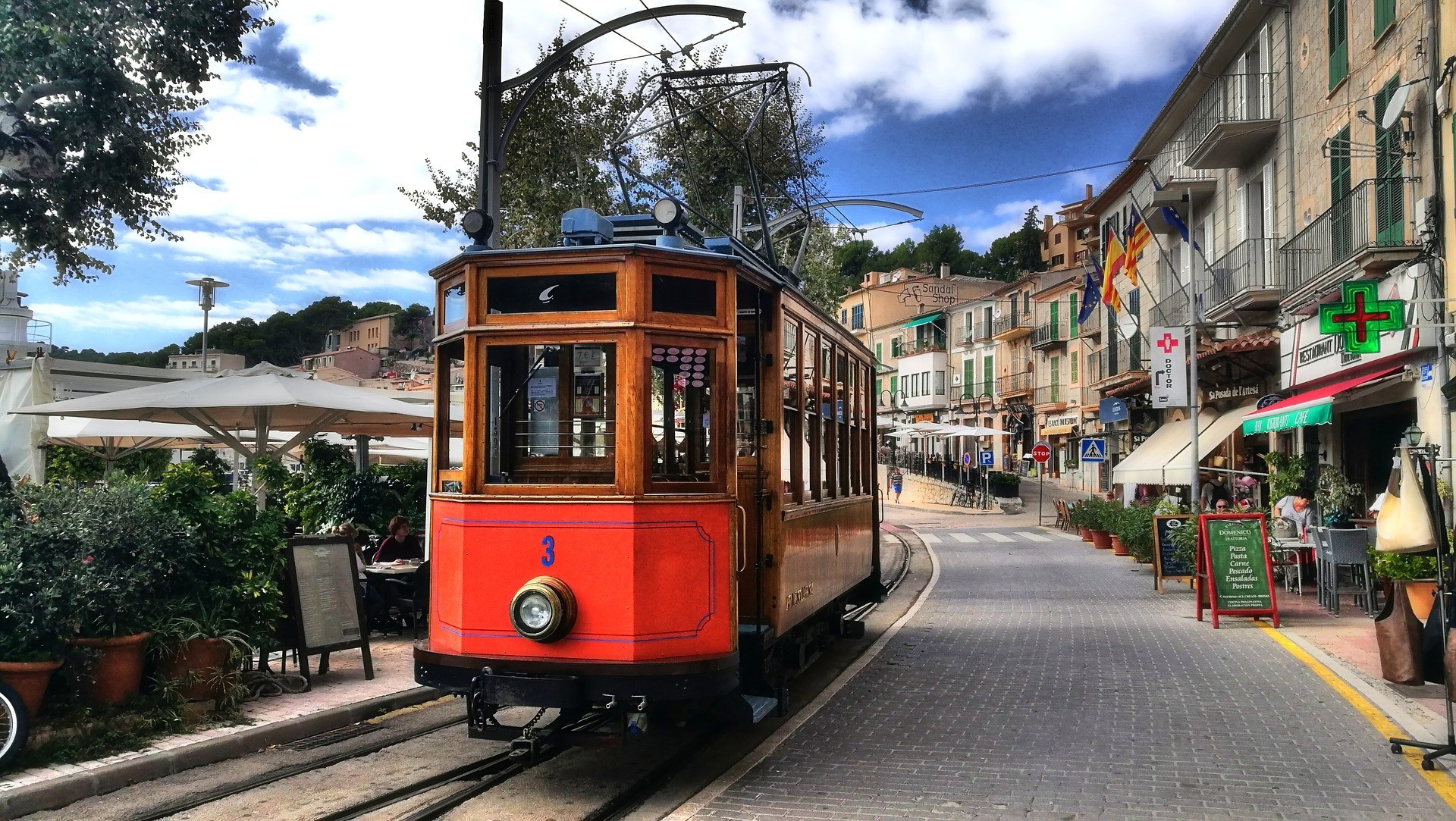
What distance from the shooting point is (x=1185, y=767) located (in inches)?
260

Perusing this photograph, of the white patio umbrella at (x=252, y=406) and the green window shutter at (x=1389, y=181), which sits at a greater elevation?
the green window shutter at (x=1389, y=181)

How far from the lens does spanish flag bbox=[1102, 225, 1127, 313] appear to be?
71.3 feet

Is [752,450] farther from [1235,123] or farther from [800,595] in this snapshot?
[1235,123]

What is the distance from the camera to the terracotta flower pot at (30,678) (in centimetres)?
652

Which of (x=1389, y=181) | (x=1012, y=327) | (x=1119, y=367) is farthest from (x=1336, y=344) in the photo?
(x=1012, y=327)

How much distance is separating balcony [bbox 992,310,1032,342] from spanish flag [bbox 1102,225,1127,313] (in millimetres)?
31933

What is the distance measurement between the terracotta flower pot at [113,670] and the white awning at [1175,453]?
17.2 m

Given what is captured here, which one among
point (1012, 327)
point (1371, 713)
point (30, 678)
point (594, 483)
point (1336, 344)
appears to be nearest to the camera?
point (594, 483)

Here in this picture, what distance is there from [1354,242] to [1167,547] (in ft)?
17.5

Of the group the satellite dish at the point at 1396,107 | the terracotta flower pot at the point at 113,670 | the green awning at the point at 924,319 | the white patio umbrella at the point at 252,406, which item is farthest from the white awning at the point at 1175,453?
the green awning at the point at 924,319

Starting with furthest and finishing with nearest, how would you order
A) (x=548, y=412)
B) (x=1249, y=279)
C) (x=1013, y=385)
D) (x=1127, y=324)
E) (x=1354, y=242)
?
(x=1013, y=385)
(x=1127, y=324)
(x=1249, y=279)
(x=1354, y=242)
(x=548, y=412)

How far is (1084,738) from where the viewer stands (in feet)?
24.1

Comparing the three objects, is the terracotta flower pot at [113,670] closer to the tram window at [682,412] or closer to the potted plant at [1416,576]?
the tram window at [682,412]

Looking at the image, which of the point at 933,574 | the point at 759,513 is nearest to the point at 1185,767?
the point at 759,513
